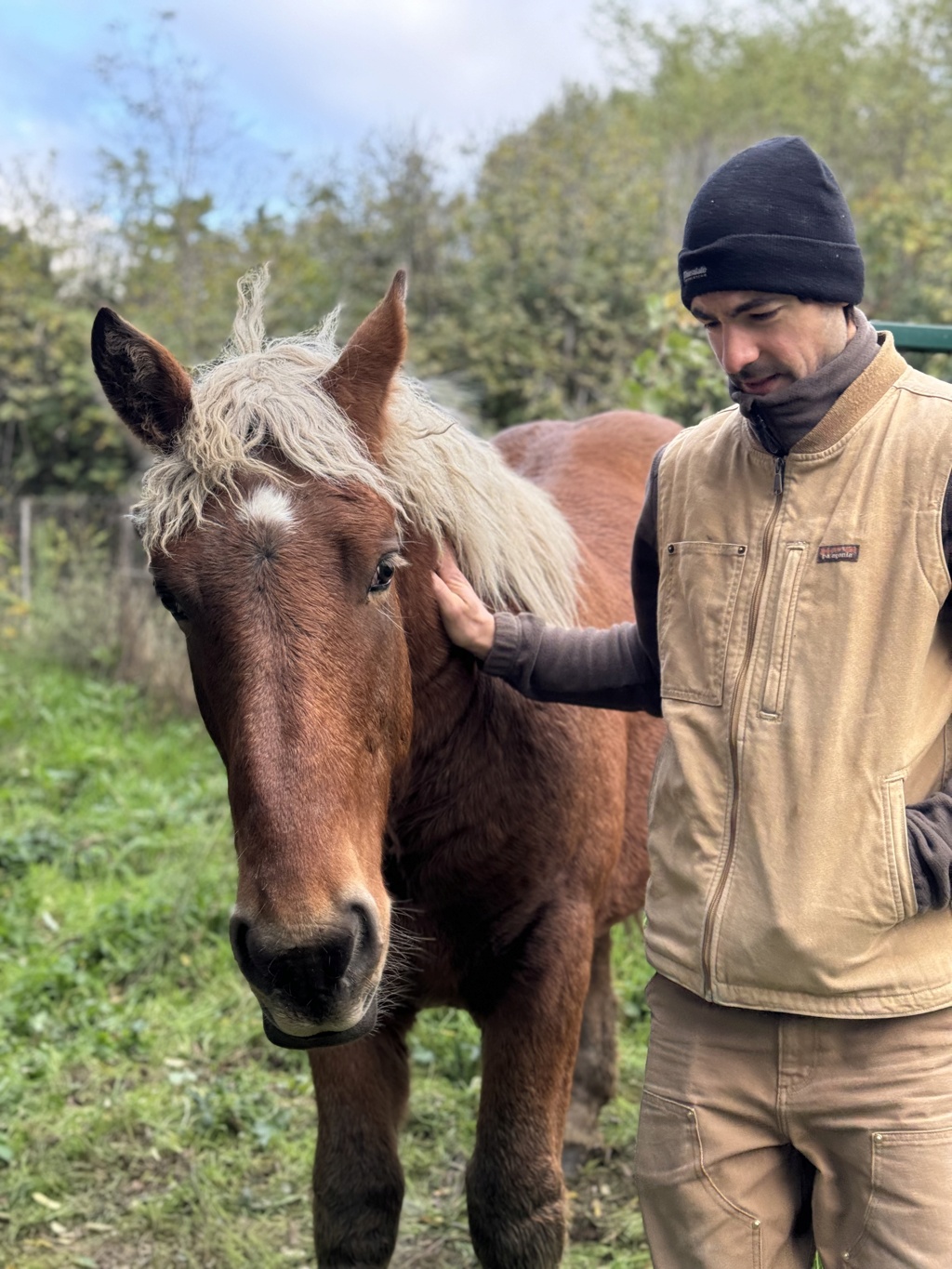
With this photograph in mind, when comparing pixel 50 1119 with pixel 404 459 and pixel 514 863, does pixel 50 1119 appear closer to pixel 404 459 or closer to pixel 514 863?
pixel 514 863

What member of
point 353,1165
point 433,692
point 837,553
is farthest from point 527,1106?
point 837,553

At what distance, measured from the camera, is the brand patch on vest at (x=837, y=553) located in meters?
1.68

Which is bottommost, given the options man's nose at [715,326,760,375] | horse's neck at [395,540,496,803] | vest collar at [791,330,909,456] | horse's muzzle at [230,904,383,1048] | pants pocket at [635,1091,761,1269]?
pants pocket at [635,1091,761,1269]

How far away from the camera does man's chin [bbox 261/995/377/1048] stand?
178cm

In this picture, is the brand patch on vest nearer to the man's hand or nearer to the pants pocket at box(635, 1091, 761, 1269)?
the man's hand

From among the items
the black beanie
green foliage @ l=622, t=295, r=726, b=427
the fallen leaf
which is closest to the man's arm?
the black beanie

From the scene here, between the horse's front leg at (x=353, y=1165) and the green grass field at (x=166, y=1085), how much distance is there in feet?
2.31

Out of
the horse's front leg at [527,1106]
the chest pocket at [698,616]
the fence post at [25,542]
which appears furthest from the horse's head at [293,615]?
the fence post at [25,542]

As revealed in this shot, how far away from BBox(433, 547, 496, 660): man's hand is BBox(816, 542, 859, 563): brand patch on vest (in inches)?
31.3

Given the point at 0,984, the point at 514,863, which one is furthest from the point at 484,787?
the point at 0,984

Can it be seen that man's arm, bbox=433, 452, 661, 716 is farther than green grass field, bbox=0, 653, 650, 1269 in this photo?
No

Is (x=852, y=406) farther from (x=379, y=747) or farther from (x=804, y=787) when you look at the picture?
(x=379, y=747)

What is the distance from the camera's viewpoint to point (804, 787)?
5.49ft

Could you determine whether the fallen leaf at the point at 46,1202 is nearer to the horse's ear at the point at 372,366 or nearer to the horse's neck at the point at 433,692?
the horse's neck at the point at 433,692
